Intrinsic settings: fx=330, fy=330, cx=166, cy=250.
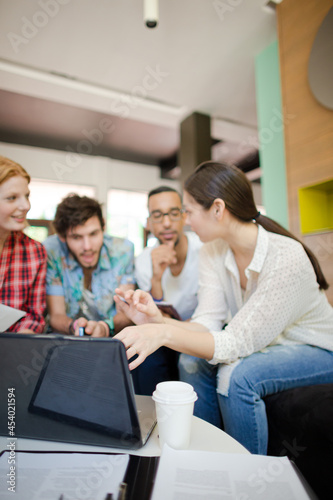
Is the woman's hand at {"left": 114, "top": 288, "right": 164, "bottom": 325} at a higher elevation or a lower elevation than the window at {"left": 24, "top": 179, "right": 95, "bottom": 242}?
lower

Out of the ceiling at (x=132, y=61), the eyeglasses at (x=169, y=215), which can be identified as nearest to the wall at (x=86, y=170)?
the ceiling at (x=132, y=61)

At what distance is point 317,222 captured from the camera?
2.05 meters

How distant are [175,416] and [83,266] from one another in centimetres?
119

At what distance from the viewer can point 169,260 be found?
5.41ft

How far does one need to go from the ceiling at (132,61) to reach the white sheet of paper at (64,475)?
260cm

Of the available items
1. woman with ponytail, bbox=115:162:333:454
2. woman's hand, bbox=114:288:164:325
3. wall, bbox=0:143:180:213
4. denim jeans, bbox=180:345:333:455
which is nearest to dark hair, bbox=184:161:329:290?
woman with ponytail, bbox=115:162:333:454

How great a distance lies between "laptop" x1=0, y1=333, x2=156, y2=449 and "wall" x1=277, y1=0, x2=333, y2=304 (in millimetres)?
1564

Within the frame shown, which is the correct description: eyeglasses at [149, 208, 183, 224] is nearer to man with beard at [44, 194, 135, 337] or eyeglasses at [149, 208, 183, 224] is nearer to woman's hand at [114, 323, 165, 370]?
man with beard at [44, 194, 135, 337]

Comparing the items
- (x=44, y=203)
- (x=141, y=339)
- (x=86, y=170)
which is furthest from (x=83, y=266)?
→ (x=86, y=170)

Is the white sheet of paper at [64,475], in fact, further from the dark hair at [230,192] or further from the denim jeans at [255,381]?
the dark hair at [230,192]

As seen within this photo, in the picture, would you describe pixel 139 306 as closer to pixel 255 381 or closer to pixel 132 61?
pixel 255 381

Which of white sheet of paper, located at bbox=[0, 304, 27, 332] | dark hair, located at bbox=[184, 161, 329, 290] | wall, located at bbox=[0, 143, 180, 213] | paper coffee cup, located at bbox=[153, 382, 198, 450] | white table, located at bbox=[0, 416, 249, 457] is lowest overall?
white table, located at bbox=[0, 416, 249, 457]

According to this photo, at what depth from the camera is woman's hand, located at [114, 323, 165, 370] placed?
76cm

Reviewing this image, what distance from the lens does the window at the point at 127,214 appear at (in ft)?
19.0
